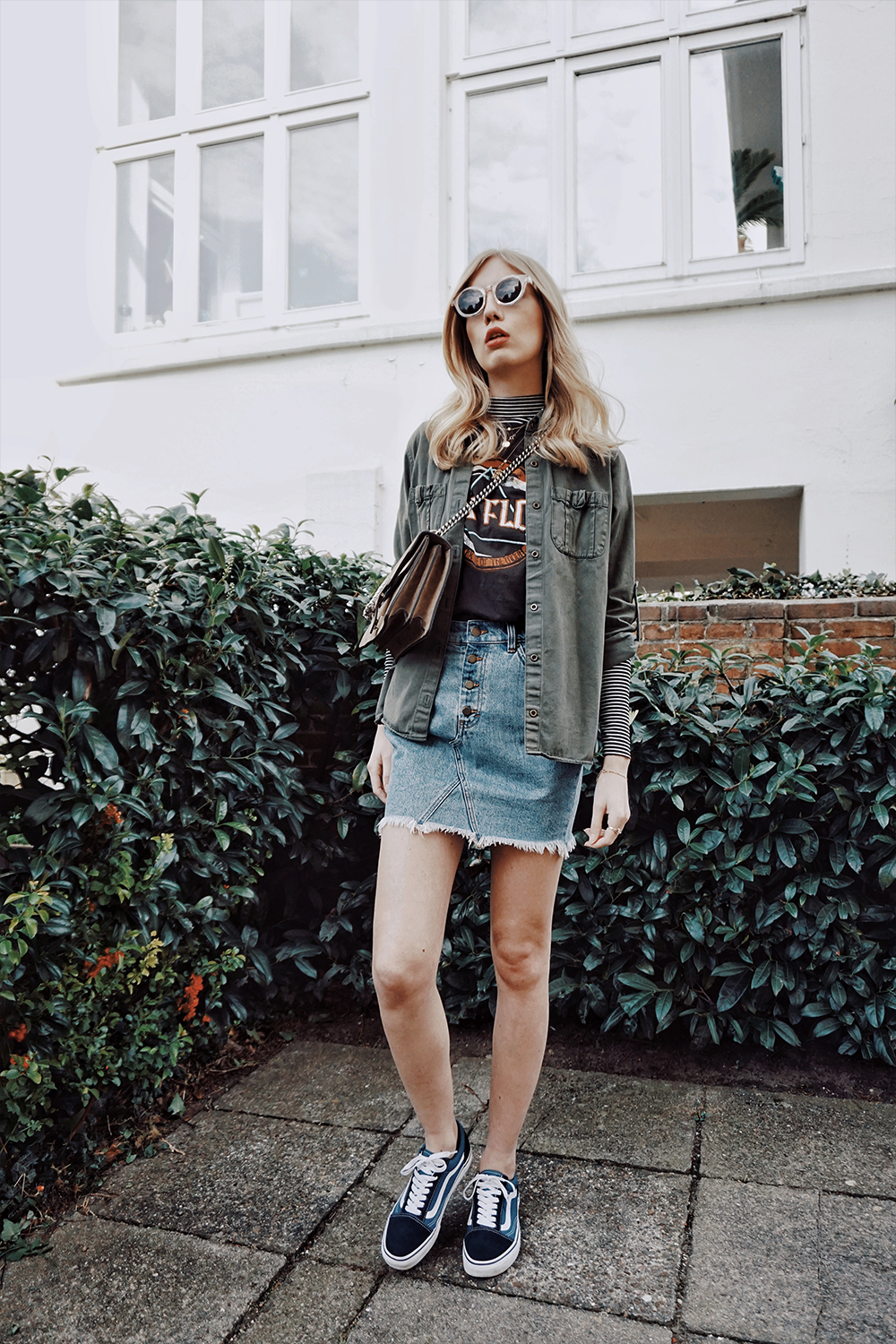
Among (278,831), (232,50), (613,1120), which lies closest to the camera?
(613,1120)

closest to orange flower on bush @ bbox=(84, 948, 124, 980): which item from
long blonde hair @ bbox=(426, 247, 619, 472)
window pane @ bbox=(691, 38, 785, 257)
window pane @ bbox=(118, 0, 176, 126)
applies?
long blonde hair @ bbox=(426, 247, 619, 472)

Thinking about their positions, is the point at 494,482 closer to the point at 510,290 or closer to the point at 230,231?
the point at 510,290

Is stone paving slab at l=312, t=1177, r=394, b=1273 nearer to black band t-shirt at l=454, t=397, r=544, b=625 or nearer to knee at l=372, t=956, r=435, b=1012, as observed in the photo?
knee at l=372, t=956, r=435, b=1012

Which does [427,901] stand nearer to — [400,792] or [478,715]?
[400,792]

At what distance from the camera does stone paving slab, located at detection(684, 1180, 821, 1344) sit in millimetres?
1577

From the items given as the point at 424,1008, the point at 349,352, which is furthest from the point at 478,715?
the point at 349,352

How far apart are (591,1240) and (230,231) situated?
311 inches

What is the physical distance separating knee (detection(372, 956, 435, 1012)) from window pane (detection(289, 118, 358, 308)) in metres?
6.46

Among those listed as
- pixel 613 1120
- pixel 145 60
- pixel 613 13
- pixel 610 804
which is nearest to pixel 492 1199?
pixel 613 1120

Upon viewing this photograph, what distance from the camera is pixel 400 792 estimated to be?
180cm

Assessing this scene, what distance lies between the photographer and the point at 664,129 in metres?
6.43

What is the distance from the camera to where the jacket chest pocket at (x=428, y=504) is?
191 cm

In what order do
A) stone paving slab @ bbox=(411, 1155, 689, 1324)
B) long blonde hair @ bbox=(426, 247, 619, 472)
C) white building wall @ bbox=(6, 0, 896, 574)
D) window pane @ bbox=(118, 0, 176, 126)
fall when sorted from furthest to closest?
window pane @ bbox=(118, 0, 176, 126)
white building wall @ bbox=(6, 0, 896, 574)
long blonde hair @ bbox=(426, 247, 619, 472)
stone paving slab @ bbox=(411, 1155, 689, 1324)

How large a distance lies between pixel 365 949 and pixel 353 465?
4.55 m
